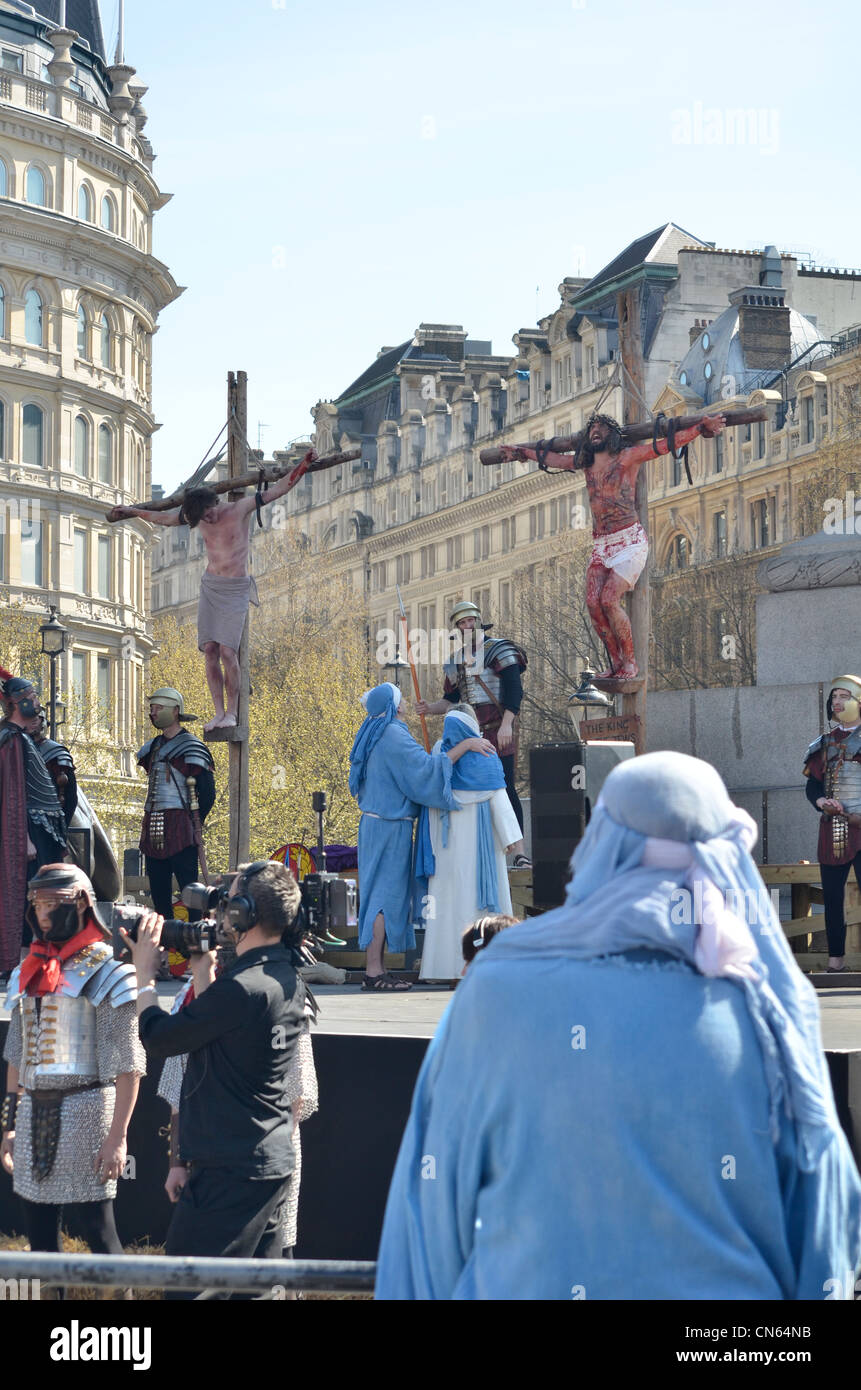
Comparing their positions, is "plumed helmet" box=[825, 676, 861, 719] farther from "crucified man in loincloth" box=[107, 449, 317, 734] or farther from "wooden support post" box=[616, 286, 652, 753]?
"crucified man in loincloth" box=[107, 449, 317, 734]

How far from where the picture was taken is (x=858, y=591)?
15359 millimetres

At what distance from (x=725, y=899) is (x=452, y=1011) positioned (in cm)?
45

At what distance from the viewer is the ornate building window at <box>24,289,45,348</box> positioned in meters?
61.7

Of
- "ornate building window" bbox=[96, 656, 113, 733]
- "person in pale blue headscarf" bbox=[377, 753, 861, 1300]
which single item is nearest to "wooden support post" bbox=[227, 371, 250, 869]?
"person in pale blue headscarf" bbox=[377, 753, 861, 1300]

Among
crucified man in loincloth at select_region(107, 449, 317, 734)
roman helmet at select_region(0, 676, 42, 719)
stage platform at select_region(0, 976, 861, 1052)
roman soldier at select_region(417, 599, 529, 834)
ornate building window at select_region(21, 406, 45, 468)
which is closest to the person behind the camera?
stage platform at select_region(0, 976, 861, 1052)

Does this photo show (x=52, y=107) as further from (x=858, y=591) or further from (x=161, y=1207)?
(x=161, y=1207)

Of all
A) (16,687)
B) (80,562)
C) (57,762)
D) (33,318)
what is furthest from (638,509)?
(33,318)

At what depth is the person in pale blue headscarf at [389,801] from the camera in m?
11.6

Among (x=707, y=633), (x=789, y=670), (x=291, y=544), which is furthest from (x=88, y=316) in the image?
(x=789, y=670)

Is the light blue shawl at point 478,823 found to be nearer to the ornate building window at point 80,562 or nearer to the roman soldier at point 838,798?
the roman soldier at point 838,798

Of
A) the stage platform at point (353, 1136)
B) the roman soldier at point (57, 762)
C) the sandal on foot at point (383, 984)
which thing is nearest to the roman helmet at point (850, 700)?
the sandal on foot at point (383, 984)

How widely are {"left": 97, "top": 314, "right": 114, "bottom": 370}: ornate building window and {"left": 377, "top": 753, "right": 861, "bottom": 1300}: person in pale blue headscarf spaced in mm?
62763

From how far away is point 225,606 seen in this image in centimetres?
1526

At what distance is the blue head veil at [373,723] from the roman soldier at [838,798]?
2509mm
